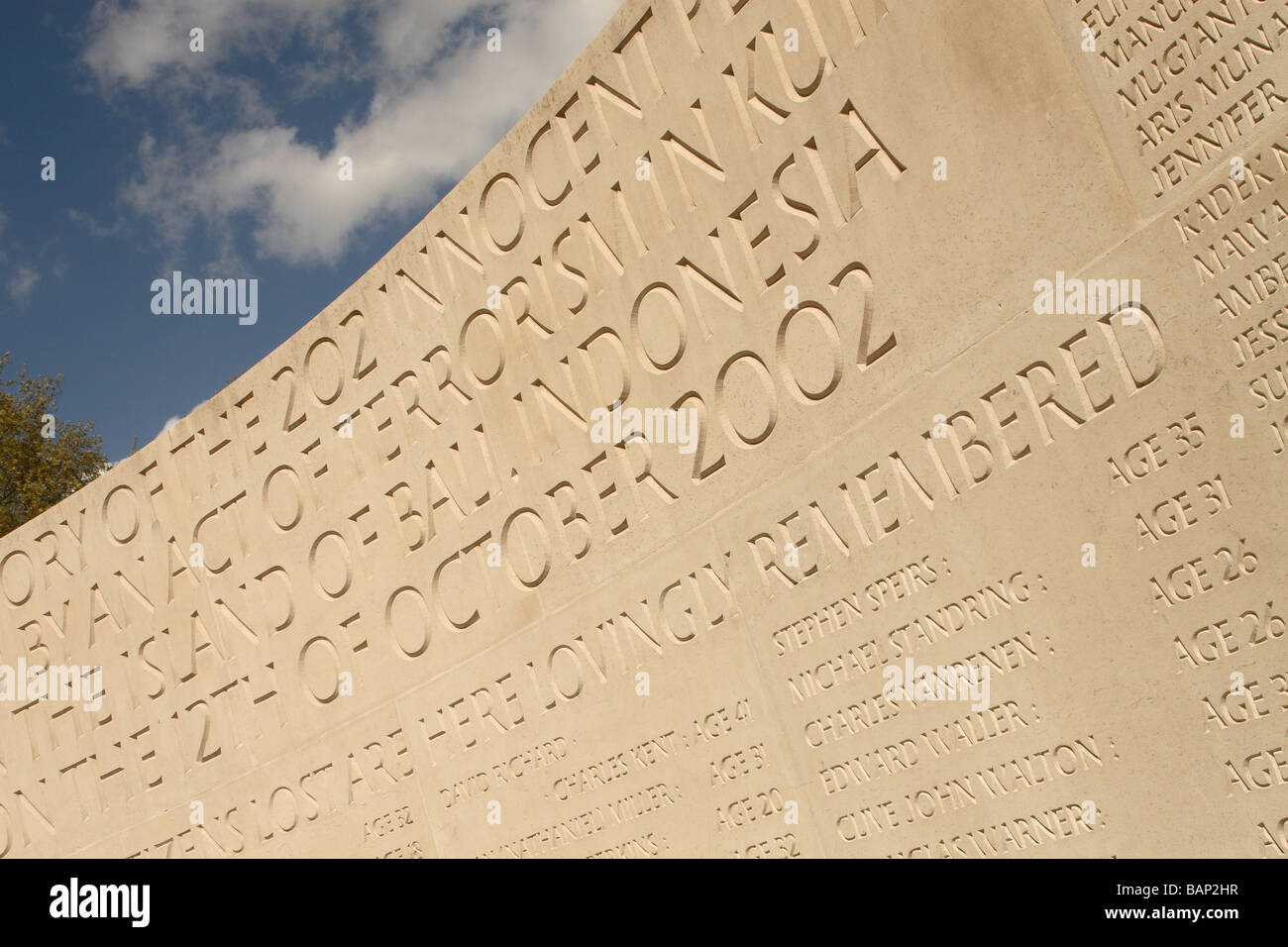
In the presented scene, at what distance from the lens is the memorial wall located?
404 centimetres

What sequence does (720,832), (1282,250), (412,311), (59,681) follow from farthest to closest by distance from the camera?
(59,681) → (412,311) → (720,832) → (1282,250)

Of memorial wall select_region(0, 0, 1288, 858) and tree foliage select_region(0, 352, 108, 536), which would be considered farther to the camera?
tree foliage select_region(0, 352, 108, 536)

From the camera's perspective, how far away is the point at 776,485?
5.13 metres

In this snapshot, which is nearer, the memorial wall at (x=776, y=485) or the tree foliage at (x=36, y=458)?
the memorial wall at (x=776, y=485)

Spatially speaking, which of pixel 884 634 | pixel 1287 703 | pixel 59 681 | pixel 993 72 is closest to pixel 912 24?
pixel 993 72

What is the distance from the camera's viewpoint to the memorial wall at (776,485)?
4.04 metres

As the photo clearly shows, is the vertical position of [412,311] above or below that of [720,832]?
above

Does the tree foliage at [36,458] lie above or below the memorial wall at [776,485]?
above

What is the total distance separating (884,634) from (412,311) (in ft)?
12.4

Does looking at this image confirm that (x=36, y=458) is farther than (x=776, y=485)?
Yes

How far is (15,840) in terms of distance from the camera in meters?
8.15

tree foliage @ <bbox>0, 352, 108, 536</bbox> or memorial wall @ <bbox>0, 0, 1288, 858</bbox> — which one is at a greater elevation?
tree foliage @ <bbox>0, 352, 108, 536</bbox>

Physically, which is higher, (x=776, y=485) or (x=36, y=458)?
(x=36, y=458)
